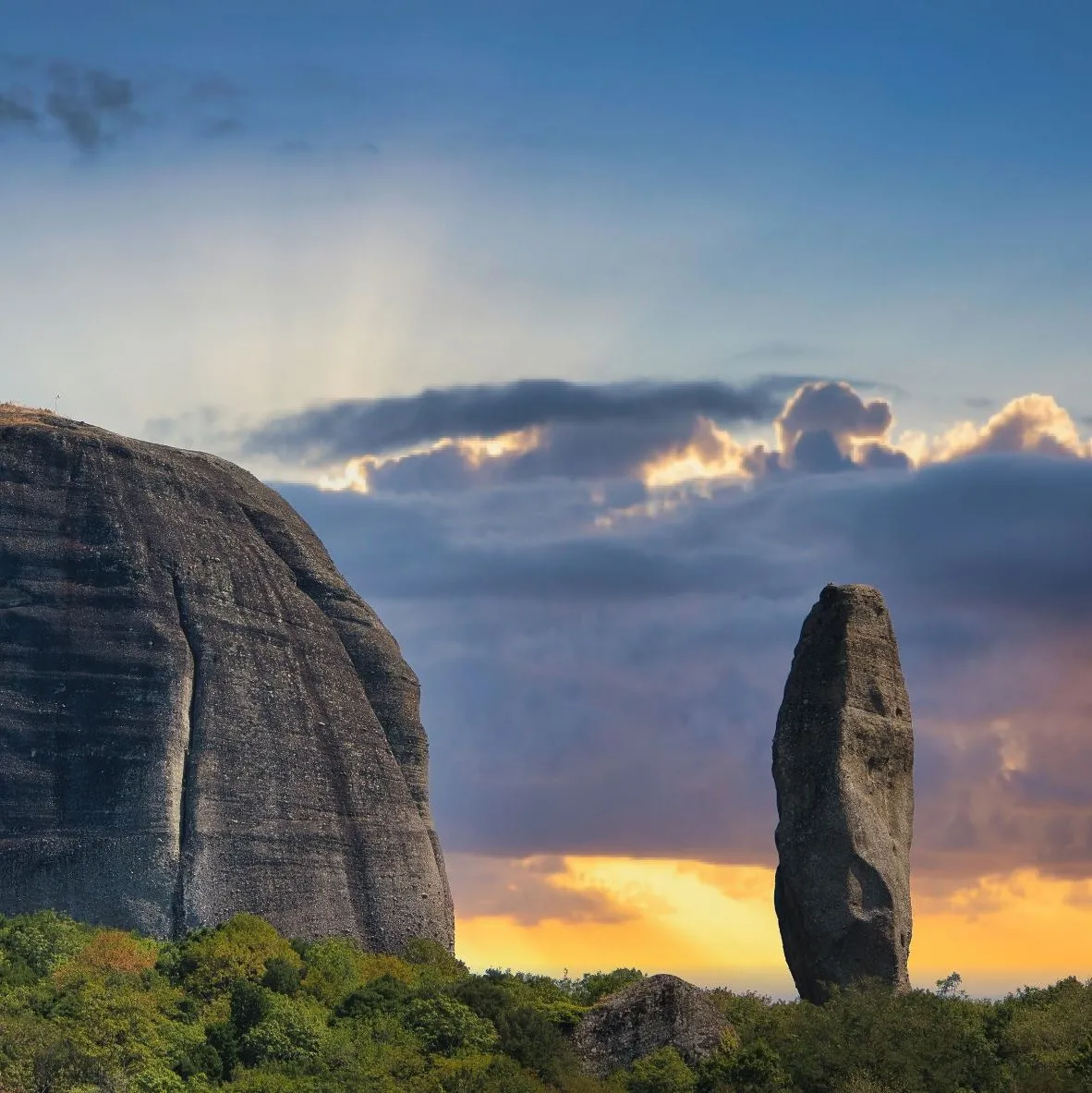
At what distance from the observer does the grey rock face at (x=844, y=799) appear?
199ft

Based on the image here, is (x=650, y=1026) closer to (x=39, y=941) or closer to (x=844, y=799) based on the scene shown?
(x=844, y=799)

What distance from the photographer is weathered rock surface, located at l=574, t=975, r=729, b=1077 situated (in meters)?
61.0

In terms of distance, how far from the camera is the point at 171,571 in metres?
86.5

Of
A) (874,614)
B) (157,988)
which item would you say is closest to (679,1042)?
(874,614)

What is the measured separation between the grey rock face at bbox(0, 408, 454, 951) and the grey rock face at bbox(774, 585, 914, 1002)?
27267 mm

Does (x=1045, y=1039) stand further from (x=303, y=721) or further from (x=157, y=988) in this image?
(x=303, y=721)

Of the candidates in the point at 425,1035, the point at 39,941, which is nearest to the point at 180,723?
the point at 39,941

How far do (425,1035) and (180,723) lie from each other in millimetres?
23937

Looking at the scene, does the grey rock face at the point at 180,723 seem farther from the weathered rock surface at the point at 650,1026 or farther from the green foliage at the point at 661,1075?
the green foliage at the point at 661,1075

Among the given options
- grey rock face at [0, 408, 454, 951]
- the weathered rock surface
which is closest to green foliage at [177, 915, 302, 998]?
grey rock face at [0, 408, 454, 951]

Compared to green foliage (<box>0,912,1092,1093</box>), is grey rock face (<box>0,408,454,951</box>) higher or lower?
higher

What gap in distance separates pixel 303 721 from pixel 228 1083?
28.3 m

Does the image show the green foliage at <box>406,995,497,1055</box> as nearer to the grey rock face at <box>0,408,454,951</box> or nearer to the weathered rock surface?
the weathered rock surface

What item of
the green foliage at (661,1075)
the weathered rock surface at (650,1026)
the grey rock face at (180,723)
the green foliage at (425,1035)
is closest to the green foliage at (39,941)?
the green foliage at (425,1035)
